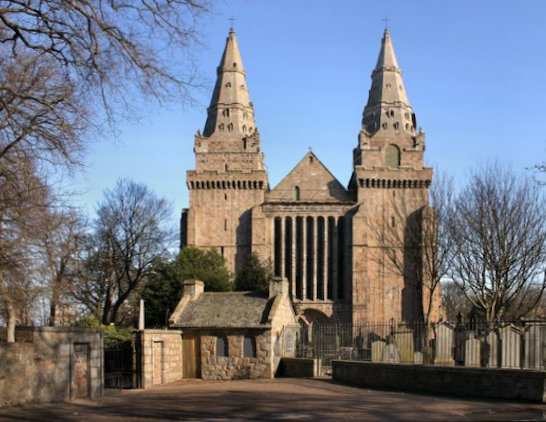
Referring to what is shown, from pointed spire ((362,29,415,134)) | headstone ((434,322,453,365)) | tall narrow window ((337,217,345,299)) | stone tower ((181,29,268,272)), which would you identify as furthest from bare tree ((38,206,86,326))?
pointed spire ((362,29,415,134))

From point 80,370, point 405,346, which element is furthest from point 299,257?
point 80,370

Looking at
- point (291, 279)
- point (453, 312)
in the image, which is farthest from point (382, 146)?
point (453, 312)

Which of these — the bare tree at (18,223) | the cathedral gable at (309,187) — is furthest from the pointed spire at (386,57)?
the bare tree at (18,223)

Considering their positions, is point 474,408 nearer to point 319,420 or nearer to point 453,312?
point 319,420

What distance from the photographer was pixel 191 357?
31.4 m

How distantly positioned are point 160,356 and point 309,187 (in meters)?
41.7

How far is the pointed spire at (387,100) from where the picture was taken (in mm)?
69688

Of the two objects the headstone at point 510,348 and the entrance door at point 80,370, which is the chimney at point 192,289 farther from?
the headstone at point 510,348

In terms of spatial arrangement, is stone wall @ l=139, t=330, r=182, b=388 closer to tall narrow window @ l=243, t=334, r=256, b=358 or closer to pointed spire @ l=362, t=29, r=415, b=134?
tall narrow window @ l=243, t=334, r=256, b=358

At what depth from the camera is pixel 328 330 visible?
100ft

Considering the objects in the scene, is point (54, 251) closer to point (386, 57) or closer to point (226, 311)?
point (226, 311)

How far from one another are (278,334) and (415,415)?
17.2 metres

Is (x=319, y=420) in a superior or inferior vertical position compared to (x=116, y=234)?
inferior

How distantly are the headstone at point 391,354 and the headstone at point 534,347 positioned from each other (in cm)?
573
